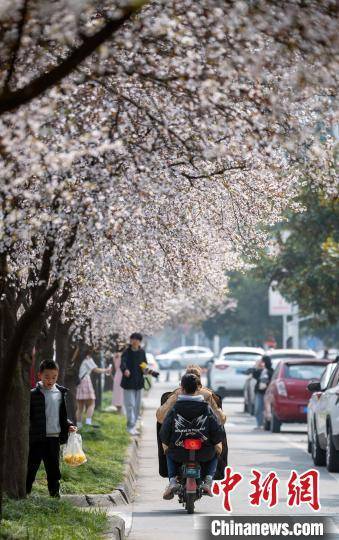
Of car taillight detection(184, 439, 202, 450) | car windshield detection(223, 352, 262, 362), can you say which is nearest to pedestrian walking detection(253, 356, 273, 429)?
car windshield detection(223, 352, 262, 362)

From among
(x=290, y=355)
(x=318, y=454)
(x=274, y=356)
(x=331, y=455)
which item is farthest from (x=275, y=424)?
(x=331, y=455)

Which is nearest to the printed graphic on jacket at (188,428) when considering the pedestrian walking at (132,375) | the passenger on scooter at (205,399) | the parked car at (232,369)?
the passenger on scooter at (205,399)

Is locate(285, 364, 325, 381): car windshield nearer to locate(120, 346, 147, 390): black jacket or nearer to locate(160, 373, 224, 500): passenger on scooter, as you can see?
locate(120, 346, 147, 390): black jacket

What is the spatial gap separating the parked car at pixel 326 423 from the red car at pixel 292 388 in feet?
21.1

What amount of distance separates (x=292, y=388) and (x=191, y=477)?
51.6 ft

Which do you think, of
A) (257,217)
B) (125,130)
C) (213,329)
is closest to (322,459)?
(257,217)

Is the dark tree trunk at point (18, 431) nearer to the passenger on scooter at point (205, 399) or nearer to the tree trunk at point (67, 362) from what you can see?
the passenger on scooter at point (205, 399)

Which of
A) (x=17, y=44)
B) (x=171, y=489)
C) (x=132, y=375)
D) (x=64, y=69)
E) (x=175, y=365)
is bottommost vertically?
(x=175, y=365)

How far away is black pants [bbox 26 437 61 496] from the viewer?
554 inches

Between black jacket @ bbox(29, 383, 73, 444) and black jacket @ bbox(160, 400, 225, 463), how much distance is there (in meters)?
0.96

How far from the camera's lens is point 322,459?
2100 centimetres

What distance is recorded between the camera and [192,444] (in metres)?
14.1

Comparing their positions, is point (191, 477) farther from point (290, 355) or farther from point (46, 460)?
point (290, 355)

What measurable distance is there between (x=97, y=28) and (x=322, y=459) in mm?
13009
